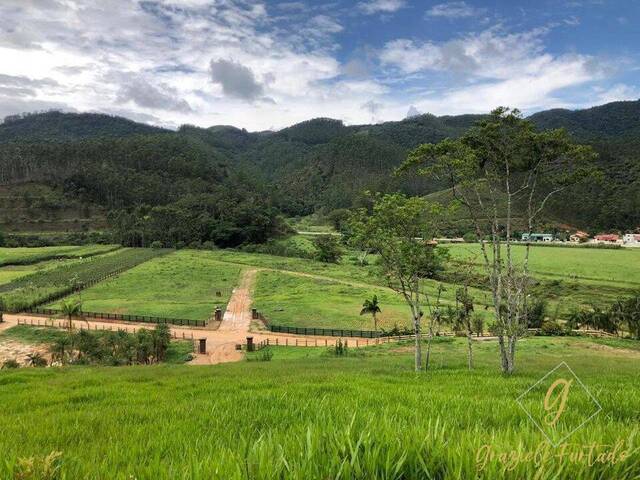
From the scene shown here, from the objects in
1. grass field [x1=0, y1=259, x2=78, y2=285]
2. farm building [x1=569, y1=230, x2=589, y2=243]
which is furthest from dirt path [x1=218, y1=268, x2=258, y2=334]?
farm building [x1=569, y1=230, x2=589, y2=243]

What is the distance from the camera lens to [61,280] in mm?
57719

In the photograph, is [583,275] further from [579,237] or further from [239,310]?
[239,310]

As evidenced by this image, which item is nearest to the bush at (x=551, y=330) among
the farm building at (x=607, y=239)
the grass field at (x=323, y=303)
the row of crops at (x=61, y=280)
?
the grass field at (x=323, y=303)

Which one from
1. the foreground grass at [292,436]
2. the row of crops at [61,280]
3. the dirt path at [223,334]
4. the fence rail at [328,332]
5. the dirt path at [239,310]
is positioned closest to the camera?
the foreground grass at [292,436]

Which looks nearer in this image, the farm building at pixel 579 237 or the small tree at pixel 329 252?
the small tree at pixel 329 252

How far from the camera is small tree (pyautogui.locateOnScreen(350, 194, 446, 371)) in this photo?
2092 cm

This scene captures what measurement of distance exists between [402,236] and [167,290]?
40.0 meters

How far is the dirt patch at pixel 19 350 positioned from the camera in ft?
95.2

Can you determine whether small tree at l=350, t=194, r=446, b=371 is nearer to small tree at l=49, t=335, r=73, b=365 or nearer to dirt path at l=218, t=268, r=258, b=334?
dirt path at l=218, t=268, r=258, b=334

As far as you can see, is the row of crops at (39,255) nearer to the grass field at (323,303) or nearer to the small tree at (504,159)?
the grass field at (323,303)

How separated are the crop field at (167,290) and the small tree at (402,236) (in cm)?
2479

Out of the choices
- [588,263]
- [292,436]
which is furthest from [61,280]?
[588,263]

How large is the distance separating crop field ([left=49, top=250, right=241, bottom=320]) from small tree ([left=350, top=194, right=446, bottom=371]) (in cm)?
2479

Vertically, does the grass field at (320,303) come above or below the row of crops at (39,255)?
below
